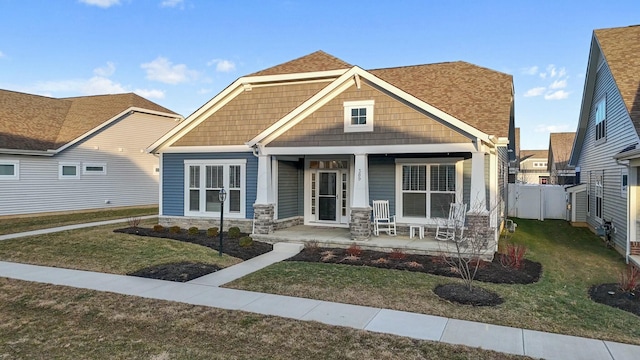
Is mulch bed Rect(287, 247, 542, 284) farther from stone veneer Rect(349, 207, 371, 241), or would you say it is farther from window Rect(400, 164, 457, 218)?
window Rect(400, 164, 457, 218)

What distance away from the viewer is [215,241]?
12.0m

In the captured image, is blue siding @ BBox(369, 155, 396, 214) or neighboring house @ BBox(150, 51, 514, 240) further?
blue siding @ BBox(369, 155, 396, 214)

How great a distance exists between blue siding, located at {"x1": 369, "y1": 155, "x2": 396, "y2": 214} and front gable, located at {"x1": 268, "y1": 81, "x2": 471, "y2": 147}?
4.63 ft

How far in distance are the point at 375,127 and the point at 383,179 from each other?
189 cm

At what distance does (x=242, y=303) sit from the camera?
6.48 metres

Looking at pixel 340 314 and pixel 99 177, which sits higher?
pixel 99 177

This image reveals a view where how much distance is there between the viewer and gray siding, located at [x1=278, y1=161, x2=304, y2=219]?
13578mm

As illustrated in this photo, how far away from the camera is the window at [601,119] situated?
13883 mm

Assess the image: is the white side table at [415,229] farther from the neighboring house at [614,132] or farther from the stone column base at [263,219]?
the neighboring house at [614,132]

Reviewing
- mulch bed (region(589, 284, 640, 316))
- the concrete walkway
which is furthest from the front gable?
the concrete walkway

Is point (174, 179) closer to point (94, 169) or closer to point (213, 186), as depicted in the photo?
point (213, 186)

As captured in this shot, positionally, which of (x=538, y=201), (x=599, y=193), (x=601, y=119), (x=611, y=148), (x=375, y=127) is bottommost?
(x=538, y=201)

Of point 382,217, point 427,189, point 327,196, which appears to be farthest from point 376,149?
point 327,196

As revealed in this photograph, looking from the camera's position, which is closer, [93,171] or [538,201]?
[538,201]
